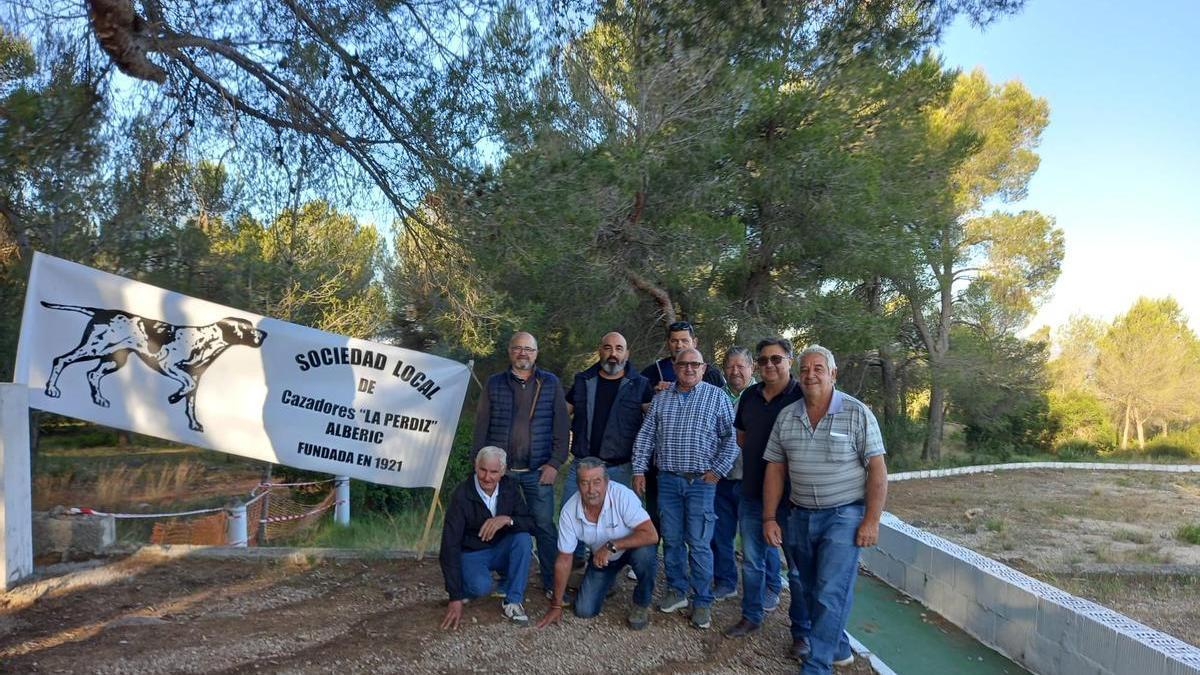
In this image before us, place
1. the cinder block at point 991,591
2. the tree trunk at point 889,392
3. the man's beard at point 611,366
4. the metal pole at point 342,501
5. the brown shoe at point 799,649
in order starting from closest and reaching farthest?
the brown shoe at point 799,649
the cinder block at point 991,591
the man's beard at point 611,366
the metal pole at point 342,501
the tree trunk at point 889,392

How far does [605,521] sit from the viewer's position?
14.0 ft

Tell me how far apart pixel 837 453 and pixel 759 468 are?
640 millimetres

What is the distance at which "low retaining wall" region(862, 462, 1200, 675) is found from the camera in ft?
12.0

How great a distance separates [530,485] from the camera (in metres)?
4.73

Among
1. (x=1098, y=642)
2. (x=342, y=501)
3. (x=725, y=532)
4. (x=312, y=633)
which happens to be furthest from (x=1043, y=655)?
(x=342, y=501)

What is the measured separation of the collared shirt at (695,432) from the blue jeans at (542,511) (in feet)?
2.46

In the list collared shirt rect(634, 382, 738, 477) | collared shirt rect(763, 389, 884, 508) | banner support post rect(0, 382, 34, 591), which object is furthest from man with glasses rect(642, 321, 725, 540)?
banner support post rect(0, 382, 34, 591)

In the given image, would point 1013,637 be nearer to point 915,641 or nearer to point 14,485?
point 915,641

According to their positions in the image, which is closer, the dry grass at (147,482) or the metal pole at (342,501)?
the metal pole at (342,501)

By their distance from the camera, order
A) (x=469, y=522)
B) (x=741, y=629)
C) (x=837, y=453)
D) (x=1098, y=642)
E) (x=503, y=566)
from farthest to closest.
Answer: (x=503, y=566)
(x=469, y=522)
(x=741, y=629)
(x=1098, y=642)
(x=837, y=453)

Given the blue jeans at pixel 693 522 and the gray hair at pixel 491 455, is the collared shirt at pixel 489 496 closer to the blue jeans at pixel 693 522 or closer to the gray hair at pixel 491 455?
the gray hair at pixel 491 455

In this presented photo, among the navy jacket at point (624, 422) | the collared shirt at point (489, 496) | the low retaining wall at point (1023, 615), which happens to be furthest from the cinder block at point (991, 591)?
the collared shirt at point (489, 496)

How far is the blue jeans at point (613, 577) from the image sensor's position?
172 inches

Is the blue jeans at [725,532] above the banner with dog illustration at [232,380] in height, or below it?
below
